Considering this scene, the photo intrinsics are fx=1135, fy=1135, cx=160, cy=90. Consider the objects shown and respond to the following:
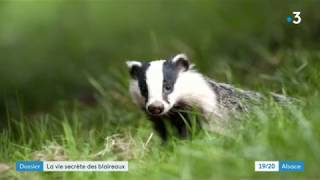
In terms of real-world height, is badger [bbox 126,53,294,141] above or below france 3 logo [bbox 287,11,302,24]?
below

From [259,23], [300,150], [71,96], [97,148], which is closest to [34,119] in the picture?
[71,96]

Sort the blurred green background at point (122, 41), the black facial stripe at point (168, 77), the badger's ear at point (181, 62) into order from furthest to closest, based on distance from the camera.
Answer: the blurred green background at point (122, 41), the badger's ear at point (181, 62), the black facial stripe at point (168, 77)

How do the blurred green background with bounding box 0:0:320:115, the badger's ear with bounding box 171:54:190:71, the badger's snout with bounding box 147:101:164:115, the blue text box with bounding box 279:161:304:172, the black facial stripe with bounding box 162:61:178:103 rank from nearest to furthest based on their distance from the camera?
the blue text box with bounding box 279:161:304:172
the badger's snout with bounding box 147:101:164:115
the black facial stripe with bounding box 162:61:178:103
the badger's ear with bounding box 171:54:190:71
the blurred green background with bounding box 0:0:320:115

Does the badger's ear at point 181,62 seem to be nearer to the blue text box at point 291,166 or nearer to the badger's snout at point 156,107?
the badger's snout at point 156,107

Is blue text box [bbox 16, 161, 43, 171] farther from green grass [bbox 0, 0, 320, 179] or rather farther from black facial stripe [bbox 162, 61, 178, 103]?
black facial stripe [bbox 162, 61, 178, 103]

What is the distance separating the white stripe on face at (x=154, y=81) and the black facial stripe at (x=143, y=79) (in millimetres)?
20

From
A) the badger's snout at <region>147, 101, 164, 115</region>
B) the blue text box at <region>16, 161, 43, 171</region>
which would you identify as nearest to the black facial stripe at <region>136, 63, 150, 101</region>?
the badger's snout at <region>147, 101, 164, 115</region>

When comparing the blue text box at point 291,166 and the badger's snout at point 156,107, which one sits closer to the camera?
the blue text box at point 291,166

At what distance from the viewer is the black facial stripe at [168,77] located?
5070mm

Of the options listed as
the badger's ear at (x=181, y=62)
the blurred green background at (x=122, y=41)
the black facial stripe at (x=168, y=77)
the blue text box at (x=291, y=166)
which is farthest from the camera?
the blurred green background at (x=122, y=41)

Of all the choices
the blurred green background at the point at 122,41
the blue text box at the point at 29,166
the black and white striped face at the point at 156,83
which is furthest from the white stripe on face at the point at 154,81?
the blurred green background at the point at 122,41

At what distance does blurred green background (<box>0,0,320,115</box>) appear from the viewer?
6039mm

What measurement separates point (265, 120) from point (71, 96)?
202cm

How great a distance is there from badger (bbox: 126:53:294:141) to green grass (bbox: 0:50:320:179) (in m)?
0.11
